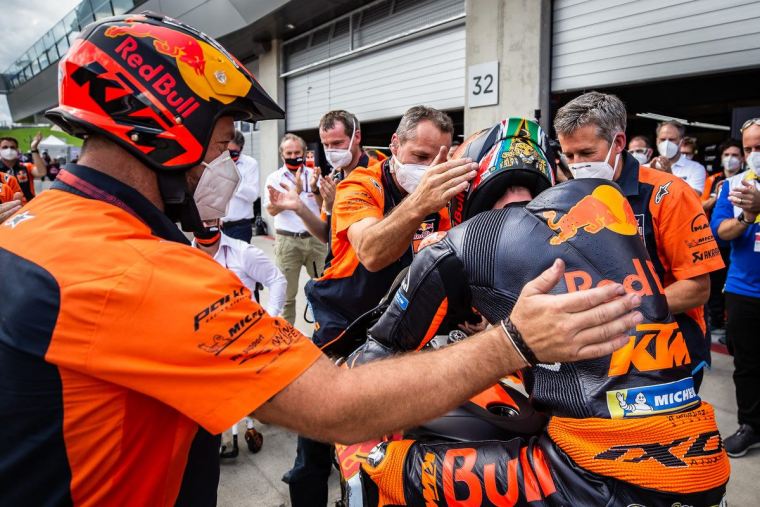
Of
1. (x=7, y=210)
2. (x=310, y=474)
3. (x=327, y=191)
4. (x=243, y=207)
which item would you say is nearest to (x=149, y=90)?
(x=310, y=474)

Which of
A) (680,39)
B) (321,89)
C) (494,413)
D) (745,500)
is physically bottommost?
(745,500)

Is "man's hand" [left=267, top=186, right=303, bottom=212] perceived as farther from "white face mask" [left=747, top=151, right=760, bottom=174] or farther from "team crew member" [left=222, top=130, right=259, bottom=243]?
"white face mask" [left=747, top=151, right=760, bottom=174]

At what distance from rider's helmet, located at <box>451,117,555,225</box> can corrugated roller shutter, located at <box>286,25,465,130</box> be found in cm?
733

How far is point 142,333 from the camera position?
3.03 ft

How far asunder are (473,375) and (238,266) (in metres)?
3.14

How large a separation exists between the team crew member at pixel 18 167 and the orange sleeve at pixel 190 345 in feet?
26.3

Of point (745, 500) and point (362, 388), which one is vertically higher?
point (362, 388)

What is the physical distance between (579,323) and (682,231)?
5.75 feet

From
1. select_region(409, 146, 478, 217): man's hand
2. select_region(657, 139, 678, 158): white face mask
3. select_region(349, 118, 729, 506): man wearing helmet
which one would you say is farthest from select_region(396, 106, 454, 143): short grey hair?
select_region(657, 139, 678, 158): white face mask

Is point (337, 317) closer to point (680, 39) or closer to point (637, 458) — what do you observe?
point (637, 458)

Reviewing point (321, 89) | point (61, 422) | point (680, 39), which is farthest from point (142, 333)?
point (321, 89)

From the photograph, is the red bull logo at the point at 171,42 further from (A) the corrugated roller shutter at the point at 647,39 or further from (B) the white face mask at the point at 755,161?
(A) the corrugated roller shutter at the point at 647,39

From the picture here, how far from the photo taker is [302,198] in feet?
19.5

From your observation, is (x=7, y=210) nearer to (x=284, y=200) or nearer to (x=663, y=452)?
(x=284, y=200)
